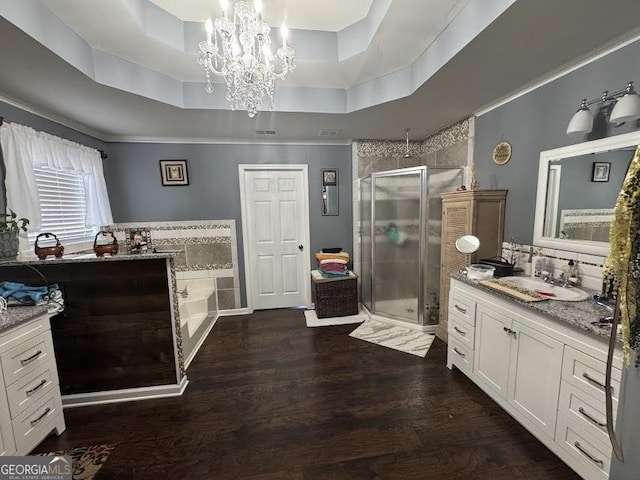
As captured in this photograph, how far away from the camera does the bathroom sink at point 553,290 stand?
5.30 feet

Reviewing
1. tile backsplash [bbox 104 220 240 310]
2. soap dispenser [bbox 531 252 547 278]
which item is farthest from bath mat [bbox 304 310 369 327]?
soap dispenser [bbox 531 252 547 278]

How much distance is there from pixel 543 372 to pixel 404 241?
1845 millimetres

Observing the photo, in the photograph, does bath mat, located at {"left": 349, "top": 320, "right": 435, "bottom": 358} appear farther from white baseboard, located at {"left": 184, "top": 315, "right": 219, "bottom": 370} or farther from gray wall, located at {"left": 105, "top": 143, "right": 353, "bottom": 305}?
white baseboard, located at {"left": 184, "top": 315, "right": 219, "bottom": 370}

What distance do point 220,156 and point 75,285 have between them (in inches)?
83.5

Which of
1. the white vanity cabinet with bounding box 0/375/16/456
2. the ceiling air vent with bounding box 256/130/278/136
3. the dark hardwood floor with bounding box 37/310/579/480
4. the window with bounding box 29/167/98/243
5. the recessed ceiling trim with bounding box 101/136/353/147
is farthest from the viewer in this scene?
the recessed ceiling trim with bounding box 101/136/353/147

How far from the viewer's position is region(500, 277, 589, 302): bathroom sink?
5.30 ft

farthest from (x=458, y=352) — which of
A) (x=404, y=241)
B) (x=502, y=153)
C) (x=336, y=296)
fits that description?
(x=502, y=153)

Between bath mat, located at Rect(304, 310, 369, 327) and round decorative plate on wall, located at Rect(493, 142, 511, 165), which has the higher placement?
round decorative plate on wall, located at Rect(493, 142, 511, 165)

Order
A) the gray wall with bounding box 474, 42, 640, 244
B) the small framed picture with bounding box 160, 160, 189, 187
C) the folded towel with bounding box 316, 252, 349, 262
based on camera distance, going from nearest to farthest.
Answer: the gray wall with bounding box 474, 42, 640, 244, the small framed picture with bounding box 160, 160, 189, 187, the folded towel with bounding box 316, 252, 349, 262

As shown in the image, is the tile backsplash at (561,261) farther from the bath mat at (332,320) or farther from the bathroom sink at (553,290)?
the bath mat at (332,320)

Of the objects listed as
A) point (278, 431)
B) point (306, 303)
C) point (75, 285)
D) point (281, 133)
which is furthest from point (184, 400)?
point (281, 133)

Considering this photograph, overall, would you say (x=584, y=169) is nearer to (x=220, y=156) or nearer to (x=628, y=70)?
(x=628, y=70)

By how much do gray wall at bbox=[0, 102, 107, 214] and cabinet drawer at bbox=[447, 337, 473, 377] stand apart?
371cm

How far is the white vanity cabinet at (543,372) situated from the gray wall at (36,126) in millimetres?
3681
